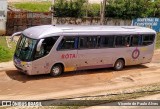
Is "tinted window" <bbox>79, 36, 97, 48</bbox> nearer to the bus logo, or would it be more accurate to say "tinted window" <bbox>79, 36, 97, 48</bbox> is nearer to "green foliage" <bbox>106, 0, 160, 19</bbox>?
the bus logo

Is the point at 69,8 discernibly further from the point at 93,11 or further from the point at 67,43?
the point at 67,43

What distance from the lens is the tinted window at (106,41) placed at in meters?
21.8

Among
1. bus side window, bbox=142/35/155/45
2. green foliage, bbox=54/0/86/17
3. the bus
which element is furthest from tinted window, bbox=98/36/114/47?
green foliage, bbox=54/0/86/17

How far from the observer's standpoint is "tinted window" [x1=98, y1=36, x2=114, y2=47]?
71.4ft

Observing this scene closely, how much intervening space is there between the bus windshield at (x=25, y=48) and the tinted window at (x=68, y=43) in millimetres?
1670

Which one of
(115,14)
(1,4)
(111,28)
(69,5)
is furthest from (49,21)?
(111,28)

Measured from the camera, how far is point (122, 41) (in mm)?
22766

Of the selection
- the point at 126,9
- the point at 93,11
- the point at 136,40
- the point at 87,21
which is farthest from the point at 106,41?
the point at 126,9

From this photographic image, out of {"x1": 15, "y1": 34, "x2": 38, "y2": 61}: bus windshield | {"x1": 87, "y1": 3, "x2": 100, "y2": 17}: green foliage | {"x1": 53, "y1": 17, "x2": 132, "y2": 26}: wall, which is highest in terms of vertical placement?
{"x1": 87, "y1": 3, "x2": 100, "y2": 17}: green foliage

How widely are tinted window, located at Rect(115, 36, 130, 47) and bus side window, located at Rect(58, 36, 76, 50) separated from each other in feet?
10.5

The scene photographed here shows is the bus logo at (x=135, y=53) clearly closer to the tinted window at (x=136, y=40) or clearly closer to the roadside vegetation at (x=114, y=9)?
the tinted window at (x=136, y=40)

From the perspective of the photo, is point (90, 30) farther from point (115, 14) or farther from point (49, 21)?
point (115, 14)

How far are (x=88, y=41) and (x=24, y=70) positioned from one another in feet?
14.0

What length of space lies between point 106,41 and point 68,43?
2.76 m
